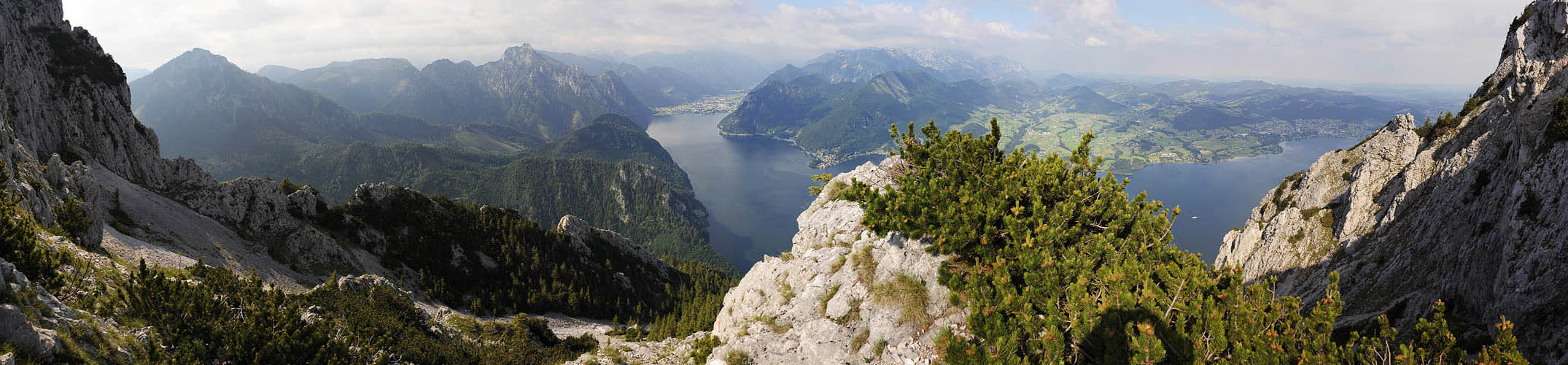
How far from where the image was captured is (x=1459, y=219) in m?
21.9

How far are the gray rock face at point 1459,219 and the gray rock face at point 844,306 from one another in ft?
24.1

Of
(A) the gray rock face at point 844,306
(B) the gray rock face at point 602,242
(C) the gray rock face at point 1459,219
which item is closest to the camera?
(A) the gray rock face at point 844,306

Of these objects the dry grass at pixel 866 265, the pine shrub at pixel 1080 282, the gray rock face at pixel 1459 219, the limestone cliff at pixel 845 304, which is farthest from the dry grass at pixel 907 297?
the gray rock face at pixel 1459 219

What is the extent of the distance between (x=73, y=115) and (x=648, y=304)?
82174 mm

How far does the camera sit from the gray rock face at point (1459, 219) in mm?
14439

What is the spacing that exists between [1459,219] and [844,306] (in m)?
28.4

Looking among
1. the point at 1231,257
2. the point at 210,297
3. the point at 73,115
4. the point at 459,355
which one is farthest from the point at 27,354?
the point at 73,115

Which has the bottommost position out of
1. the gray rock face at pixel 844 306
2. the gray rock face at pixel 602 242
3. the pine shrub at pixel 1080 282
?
the gray rock face at pixel 602 242

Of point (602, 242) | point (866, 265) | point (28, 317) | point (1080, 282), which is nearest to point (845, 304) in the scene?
point (866, 265)

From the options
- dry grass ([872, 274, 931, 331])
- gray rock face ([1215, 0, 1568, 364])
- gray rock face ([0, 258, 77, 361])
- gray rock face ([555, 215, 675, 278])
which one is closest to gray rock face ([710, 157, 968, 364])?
dry grass ([872, 274, 931, 331])

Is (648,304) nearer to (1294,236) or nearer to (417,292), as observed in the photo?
(417,292)

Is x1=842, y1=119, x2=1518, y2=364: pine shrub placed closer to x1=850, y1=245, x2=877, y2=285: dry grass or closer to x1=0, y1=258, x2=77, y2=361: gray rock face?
x1=850, y1=245, x2=877, y2=285: dry grass

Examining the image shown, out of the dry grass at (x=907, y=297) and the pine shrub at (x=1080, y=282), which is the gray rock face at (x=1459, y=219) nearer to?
the pine shrub at (x=1080, y=282)

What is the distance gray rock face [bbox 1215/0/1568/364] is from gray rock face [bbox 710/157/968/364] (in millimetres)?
7346
